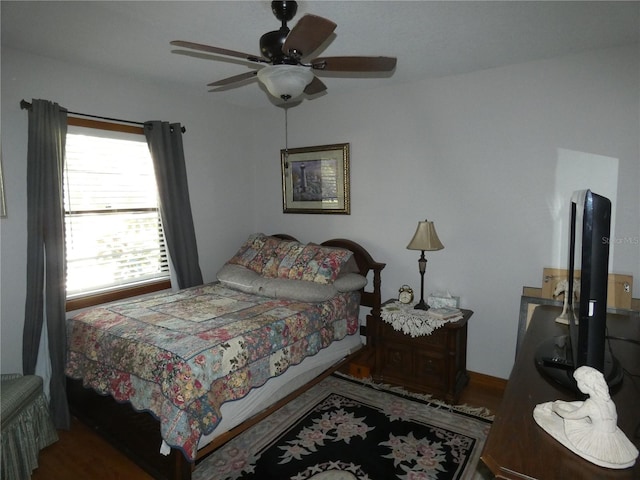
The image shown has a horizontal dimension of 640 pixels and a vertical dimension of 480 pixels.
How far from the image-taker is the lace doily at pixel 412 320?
2836 millimetres

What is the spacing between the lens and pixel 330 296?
303 cm

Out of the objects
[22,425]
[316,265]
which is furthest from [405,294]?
[22,425]

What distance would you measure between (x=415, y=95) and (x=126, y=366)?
9.81 feet

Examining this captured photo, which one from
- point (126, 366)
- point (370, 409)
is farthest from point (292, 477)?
point (126, 366)

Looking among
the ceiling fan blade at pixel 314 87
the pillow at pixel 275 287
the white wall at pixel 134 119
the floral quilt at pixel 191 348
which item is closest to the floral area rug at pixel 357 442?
the floral quilt at pixel 191 348

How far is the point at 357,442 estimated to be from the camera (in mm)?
2393

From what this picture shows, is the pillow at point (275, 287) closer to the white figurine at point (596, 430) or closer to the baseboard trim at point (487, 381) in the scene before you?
the baseboard trim at point (487, 381)

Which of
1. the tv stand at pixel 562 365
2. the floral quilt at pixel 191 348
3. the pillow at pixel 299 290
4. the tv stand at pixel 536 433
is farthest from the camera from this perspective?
the pillow at pixel 299 290

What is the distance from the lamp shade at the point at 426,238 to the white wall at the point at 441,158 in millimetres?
212

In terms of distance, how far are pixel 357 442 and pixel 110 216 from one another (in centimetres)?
261

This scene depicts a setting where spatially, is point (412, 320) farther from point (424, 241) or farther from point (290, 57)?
point (290, 57)

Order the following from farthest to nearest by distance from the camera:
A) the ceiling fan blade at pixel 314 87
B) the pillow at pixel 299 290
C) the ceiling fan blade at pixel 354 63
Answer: the pillow at pixel 299 290 < the ceiling fan blade at pixel 314 87 < the ceiling fan blade at pixel 354 63

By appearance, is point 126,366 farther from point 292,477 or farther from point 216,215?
point 216,215

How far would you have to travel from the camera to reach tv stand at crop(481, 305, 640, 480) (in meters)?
0.93
